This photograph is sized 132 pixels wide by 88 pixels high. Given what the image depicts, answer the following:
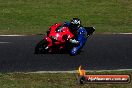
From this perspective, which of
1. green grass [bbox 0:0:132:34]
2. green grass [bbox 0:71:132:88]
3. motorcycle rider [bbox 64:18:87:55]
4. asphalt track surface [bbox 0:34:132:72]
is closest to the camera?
green grass [bbox 0:71:132:88]

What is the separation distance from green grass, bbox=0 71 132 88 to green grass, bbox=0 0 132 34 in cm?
892

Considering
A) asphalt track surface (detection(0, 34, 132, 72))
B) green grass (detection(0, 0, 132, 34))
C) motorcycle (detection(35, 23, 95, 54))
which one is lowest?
green grass (detection(0, 0, 132, 34))

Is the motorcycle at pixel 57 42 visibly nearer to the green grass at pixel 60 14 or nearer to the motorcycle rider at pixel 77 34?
the motorcycle rider at pixel 77 34

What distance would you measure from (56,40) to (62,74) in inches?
139

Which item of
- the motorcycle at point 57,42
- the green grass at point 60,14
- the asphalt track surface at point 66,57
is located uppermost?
the motorcycle at point 57,42

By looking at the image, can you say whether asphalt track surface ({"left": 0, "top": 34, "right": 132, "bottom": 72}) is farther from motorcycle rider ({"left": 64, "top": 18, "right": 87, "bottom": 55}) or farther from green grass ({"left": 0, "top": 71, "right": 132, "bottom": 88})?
green grass ({"left": 0, "top": 71, "right": 132, "bottom": 88})

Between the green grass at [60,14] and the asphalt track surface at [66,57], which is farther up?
the asphalt track surface at [66,57]

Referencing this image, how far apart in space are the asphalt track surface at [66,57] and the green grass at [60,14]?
11.4 ft

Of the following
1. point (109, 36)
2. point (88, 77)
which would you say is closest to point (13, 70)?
point (88, 77)

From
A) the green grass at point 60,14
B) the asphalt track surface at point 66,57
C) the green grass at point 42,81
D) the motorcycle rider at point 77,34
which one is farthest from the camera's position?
the green grass at point 60,14

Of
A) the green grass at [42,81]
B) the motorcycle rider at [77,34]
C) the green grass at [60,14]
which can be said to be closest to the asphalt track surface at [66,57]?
the motorcycle rider at [77,34]

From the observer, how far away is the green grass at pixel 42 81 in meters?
10.5

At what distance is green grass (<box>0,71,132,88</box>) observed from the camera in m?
10.5

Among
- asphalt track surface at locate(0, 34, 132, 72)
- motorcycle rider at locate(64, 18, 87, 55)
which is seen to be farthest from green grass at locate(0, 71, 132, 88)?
motorcycle rider at locate(64, 18, 87, 55)
